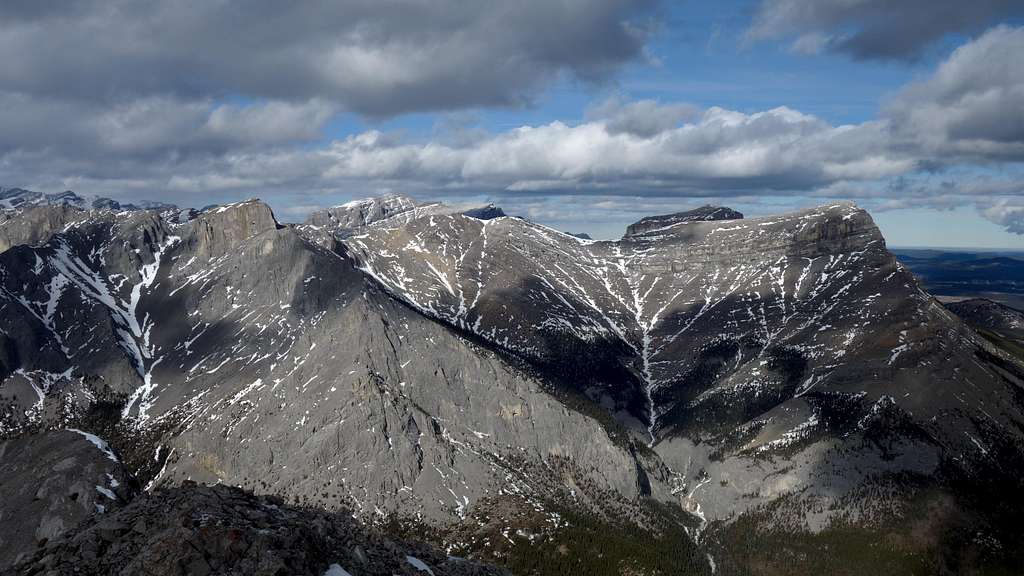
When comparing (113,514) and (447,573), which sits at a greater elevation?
(113,514)

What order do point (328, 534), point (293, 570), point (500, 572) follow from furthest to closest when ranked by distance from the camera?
Answer: 1. point (500, 572)
2. point (328, 534)
3. point (293, 570)

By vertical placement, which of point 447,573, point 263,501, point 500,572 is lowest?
point 500,572

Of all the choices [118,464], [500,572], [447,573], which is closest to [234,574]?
[447,573]

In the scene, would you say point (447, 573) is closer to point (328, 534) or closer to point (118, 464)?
point (328, 534)

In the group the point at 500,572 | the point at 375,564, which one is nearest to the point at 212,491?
the point at 375,564

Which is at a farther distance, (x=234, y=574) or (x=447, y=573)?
(x=447, y=573)

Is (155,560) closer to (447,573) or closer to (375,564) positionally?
(375,564)

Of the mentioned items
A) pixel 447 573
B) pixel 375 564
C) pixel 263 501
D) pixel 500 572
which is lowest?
pixel 500 572

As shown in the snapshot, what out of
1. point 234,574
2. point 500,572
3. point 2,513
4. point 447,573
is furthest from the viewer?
point 2,513

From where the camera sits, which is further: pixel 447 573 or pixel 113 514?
pixel 447 573
